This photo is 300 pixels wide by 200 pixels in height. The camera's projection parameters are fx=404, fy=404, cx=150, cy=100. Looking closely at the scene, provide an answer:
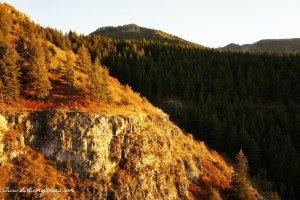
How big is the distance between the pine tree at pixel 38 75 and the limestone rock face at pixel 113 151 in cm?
646

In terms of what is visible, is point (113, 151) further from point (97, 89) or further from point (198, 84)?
point (198, 84)

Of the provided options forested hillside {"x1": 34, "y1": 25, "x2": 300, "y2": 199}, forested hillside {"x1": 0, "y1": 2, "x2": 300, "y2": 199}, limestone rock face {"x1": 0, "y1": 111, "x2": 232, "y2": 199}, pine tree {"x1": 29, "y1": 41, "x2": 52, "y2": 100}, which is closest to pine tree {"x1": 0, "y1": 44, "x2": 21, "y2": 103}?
forested hillside {"x1": 0, "y1": 2, "x2": 300, "y2": 199}

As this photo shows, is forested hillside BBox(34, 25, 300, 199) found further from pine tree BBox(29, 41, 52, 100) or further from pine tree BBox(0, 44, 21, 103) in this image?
pine tree BBox(0, 44, 21, 103)

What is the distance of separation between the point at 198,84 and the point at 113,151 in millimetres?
84267

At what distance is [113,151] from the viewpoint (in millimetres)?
49062

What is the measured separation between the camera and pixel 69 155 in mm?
45594

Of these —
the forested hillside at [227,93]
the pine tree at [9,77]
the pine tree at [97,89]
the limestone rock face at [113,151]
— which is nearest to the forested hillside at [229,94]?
the forested hillside at [227,93]

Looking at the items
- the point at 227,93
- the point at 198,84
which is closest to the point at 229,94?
the point at 227,93

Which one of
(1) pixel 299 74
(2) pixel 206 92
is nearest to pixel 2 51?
(2) pixel 206 92

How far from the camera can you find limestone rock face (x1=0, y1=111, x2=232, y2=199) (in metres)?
45.5

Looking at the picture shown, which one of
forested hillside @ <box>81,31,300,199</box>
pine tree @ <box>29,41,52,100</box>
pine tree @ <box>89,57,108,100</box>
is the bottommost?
forested hillside @ <box>81,31,300,199</box>

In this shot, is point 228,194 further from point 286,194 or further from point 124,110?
point 286,194

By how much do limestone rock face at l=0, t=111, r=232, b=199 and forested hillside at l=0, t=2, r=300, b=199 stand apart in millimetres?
6805

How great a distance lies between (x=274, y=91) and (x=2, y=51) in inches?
3973
